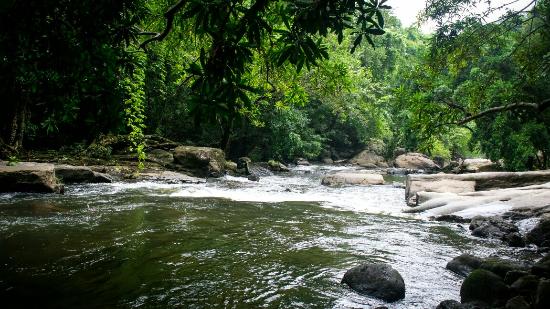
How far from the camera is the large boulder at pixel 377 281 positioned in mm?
4562

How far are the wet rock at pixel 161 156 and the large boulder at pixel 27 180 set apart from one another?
254 inches

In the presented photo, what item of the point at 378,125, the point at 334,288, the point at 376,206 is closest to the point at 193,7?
the point at 334,288

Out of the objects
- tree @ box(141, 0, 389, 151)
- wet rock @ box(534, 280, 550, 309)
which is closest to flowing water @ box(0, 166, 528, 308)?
wet rock @ box(534, 280, 550, 309)

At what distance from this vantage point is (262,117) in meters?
24.5

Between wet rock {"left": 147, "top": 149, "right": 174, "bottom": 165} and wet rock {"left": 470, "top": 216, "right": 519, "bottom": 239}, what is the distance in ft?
41.1

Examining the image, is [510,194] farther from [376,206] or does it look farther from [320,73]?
[320,73]

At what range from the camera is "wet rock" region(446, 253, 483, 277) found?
544 centimetres

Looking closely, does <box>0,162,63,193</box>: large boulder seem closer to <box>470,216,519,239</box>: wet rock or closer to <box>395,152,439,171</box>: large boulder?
<box>470,216,519,239</box>: wet rock

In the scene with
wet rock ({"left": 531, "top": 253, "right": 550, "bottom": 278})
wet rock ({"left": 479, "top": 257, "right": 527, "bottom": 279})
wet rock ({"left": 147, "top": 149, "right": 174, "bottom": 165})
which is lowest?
wet rock ({"left": 479, "top": 257, "right": 527, "bottom": 279})

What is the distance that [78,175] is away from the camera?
12633 mm

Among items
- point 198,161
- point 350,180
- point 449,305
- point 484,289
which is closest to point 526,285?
point 484,289

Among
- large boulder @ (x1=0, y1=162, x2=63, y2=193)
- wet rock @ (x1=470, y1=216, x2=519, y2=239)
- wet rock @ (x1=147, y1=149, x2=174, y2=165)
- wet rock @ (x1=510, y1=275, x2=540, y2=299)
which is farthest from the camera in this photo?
wet rock @ (x1=147, y1=149, x2=174, y2=165)

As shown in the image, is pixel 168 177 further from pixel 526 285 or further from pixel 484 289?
pixel 526 285

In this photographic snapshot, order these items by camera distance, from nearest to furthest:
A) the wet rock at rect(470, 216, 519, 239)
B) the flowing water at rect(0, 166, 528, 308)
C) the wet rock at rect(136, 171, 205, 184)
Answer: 1. the flowing water at rect(0, 166, 528, 308)
2. the wet rock at rect(470, 216, 519, 239)
3. the wet rock at rect(136, 171, 205, 184)
